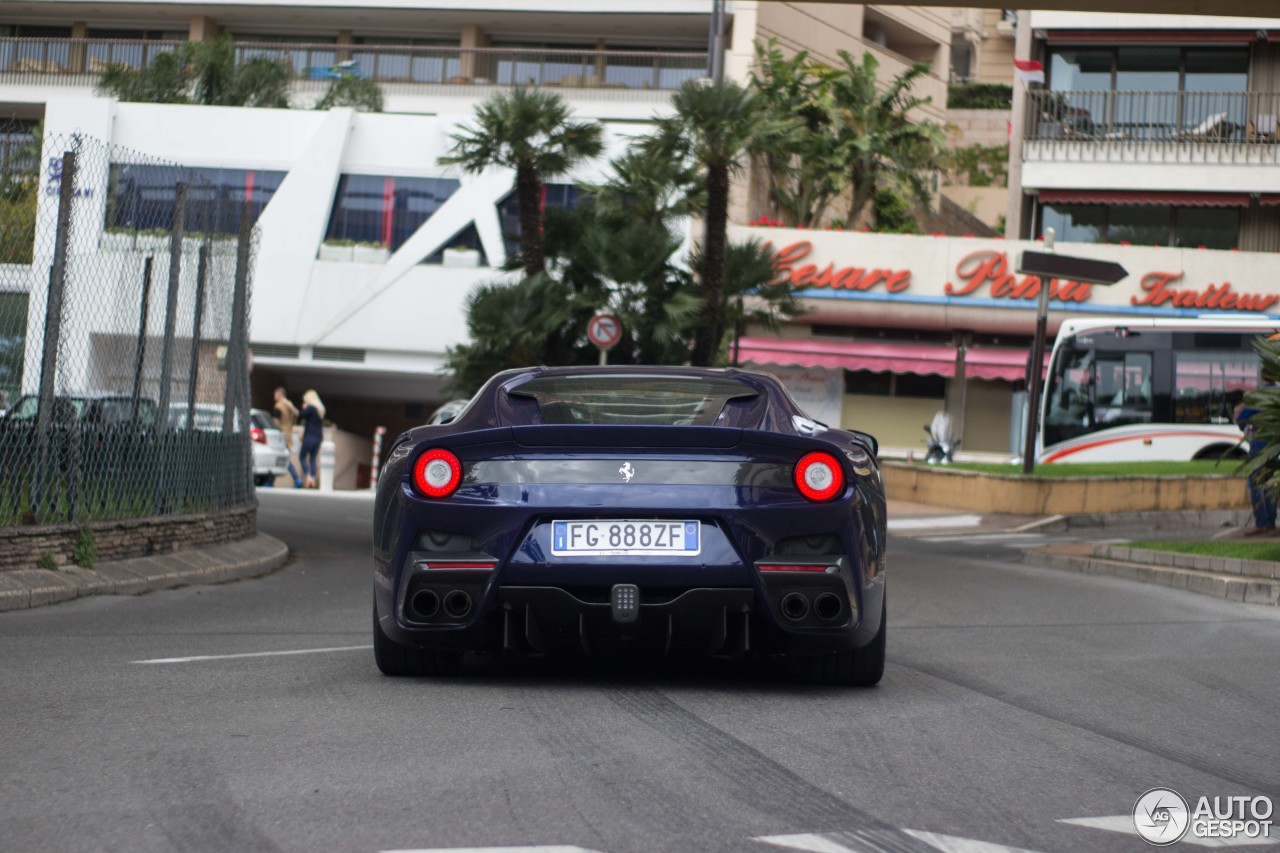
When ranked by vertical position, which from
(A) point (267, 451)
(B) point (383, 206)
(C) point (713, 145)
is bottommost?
(A) point (267, 451)

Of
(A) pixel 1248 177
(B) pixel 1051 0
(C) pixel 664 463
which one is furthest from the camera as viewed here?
(A) pixel 1248 177

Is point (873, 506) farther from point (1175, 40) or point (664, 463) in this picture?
point (1175, 40)

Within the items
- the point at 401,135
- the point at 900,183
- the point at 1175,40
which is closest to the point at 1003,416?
the point at 900,183

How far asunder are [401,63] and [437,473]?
43566 millimetres

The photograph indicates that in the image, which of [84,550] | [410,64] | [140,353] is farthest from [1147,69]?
[84,550]

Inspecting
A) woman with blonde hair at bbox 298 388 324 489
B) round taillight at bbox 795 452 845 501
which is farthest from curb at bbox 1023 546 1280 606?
woman with blonde hair at bbox 298 388 324 489

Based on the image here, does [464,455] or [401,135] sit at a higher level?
[401,135]

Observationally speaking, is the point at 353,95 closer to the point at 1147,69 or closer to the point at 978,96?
the point at 1147,69

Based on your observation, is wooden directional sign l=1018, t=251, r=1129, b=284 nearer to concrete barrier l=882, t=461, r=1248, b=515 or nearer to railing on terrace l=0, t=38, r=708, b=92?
concrete barrier l=882, t=461, r=1248, b=515

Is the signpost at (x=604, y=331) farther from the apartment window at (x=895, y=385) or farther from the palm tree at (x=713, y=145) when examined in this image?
the apartment window at (x=895, y=385)

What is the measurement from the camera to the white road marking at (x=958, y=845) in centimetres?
395

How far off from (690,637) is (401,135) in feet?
122

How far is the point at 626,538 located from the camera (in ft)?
19.8

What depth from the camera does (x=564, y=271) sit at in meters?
23.1
